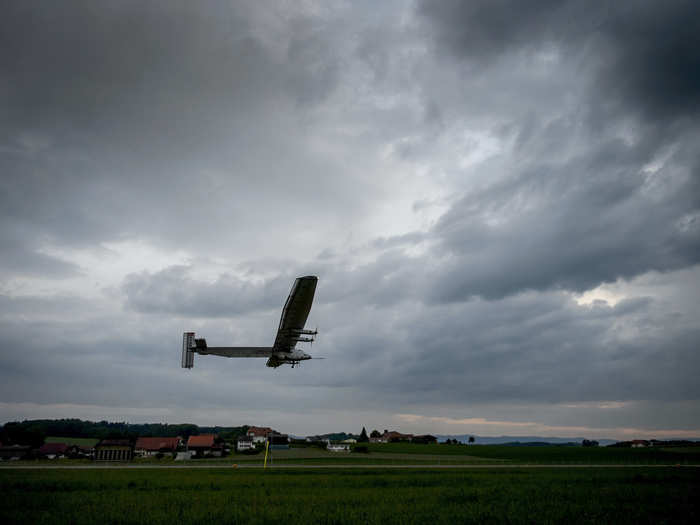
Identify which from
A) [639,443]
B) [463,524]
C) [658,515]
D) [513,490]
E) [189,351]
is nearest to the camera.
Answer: [463,524]

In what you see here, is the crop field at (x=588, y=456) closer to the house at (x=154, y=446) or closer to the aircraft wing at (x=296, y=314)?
the house at (x=154, y=446)

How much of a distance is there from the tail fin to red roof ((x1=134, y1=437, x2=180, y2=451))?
94.9m

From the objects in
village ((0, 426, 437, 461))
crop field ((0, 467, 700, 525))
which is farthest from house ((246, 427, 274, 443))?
crop field ((0, 467, 700, 525))

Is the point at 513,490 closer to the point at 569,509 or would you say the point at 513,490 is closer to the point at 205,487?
the point at 569,509

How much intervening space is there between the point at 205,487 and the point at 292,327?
14322 mm

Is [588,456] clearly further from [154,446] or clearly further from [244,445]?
[154,446]

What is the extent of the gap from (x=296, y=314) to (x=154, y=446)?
103 m

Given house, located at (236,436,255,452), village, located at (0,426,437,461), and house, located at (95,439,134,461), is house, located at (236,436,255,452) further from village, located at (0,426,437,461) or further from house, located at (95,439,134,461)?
house, located at (95,439,134,461)

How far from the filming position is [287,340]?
18438 mm

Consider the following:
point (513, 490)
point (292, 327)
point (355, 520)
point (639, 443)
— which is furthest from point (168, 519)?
point (639, 443)

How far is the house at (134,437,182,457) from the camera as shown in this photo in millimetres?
100438

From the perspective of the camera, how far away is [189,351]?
2025 centimetres

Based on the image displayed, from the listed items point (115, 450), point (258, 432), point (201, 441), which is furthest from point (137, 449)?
point (258, 432)

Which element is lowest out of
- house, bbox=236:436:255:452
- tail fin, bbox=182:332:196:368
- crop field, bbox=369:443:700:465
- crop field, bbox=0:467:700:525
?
house, bbox=236:436:255:452
